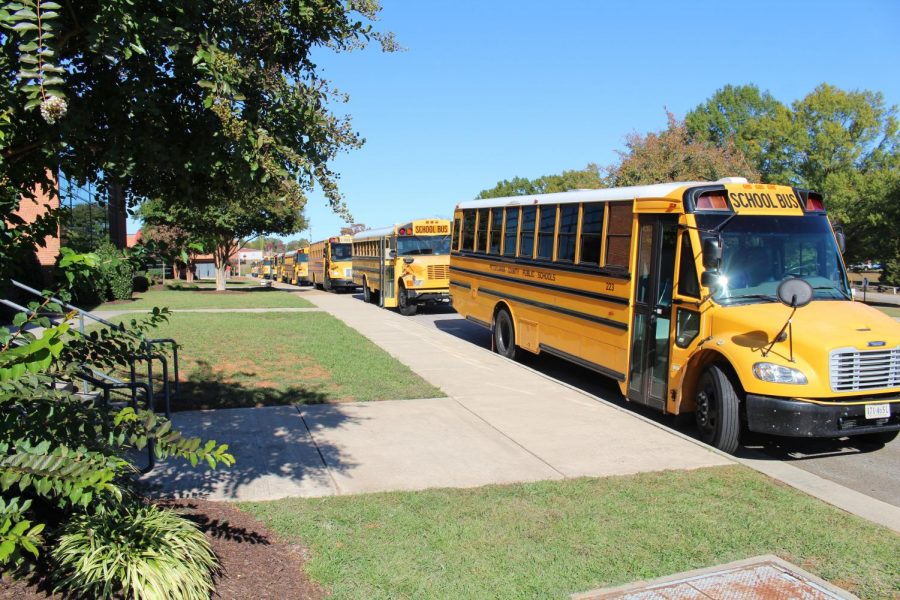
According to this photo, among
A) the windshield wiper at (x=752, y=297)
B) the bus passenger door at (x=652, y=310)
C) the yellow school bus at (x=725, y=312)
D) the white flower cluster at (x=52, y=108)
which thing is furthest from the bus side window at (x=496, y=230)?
the white flower cluster at (x=52, y=108)

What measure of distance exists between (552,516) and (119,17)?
418 centimetres

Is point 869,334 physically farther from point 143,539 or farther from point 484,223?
point 484,223

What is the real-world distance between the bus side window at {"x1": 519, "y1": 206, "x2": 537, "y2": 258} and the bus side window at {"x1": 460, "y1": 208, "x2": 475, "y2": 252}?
2.32 meters

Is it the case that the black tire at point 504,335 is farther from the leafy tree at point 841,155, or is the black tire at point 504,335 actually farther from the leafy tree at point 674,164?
the leafy tree at point 841,155

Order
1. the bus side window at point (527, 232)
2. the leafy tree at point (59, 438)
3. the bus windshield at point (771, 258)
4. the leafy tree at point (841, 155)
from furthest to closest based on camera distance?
the leafy tree at point (841, 155) → the bus side window at point (527, 232) → the bus windshield at point (771, 258) → the leafy tree at point (59, 438)

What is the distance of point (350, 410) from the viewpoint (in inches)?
331

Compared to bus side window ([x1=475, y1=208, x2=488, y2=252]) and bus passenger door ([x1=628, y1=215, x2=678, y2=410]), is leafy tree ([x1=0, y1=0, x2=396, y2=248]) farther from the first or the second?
bus side window ([x1=475, y1=208, x2=488, y2=252])

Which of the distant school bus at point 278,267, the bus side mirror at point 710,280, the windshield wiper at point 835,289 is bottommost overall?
the distant school bus at point 278,267

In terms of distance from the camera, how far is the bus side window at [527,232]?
11.5 m

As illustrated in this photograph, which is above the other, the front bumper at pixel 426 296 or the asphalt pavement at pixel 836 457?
the front bumper at pixel 426 296

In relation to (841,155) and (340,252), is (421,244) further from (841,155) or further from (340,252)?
(841,155)

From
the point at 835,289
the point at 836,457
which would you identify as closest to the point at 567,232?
the point at 835,289

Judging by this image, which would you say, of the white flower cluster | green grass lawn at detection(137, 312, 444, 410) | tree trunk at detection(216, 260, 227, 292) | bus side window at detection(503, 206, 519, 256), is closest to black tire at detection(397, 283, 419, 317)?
green grass lawn at detection(137, 312, 444, 410)

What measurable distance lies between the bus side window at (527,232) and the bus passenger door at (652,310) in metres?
3.18
